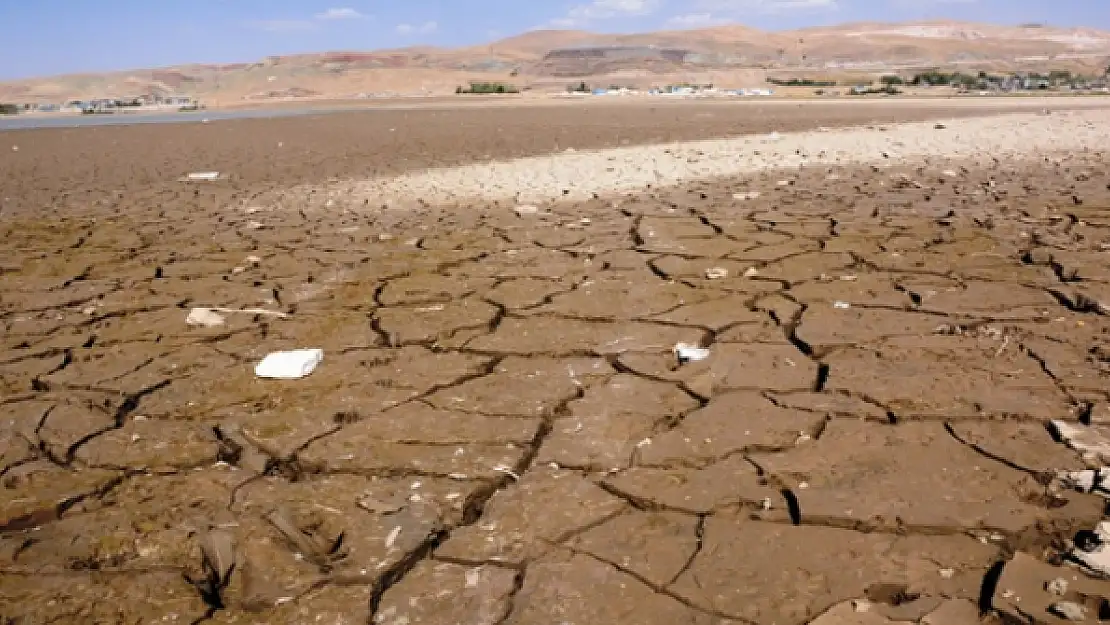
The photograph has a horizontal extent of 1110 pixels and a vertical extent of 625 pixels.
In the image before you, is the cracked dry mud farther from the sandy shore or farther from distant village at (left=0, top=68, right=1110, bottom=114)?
distant village at (left=0, top=68, right=1110, bottom=114)

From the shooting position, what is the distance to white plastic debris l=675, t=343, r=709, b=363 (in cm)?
213

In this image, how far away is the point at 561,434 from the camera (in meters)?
1.72

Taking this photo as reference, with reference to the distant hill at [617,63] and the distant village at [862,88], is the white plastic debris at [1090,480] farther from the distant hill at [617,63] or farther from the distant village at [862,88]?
the distant hill at [617,63]

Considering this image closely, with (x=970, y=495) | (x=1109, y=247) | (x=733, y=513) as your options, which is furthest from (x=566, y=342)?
(x=1109, y=247)

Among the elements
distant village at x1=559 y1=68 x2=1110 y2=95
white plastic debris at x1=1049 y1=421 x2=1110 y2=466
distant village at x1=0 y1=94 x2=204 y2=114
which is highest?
distant village at x1=0 y1=94 x2=204 y2=114

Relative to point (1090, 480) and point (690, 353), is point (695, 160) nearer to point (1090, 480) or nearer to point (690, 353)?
point (690, 353)

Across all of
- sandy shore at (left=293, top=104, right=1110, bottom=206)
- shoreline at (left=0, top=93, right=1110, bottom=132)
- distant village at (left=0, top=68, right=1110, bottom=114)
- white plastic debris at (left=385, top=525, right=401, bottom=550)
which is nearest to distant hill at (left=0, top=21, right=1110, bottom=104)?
distant village at (left=0, top=68, right=1110, bottom=114)

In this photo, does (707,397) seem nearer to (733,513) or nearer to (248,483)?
(733,513)

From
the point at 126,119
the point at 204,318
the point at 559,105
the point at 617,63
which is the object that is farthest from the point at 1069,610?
the point at 617,63

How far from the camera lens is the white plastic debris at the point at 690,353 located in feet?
7.00

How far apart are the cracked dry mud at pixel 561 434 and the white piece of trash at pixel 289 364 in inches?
2.1

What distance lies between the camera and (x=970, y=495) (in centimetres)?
139

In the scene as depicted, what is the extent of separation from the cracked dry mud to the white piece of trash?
53 mm

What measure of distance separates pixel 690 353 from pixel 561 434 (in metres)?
0.60
